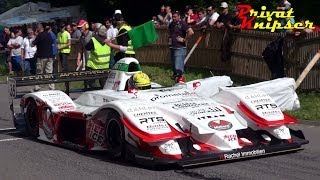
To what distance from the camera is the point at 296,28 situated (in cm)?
1451

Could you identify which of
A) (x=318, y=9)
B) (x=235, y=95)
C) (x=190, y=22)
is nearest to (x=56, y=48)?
(x=190, y=22)

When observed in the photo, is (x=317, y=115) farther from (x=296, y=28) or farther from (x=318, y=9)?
(x=318, y=9)

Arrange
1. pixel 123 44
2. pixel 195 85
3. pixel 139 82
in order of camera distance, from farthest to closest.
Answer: pixel 123 44 < pixel 195 85 < pixel 139 82

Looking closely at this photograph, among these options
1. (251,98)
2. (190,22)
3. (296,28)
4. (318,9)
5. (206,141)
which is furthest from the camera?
(318,9)

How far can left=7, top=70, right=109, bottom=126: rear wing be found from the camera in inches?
A: 426

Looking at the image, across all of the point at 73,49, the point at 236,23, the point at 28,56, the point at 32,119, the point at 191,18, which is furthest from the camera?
the point at 73,49

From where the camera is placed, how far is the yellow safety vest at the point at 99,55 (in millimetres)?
13860

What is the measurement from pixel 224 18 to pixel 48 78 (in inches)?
304

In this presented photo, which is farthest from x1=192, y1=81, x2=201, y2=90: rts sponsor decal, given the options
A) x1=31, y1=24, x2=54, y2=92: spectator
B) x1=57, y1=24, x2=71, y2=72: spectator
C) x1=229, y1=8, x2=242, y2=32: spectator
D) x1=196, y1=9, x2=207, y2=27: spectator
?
x1=57, y1=24, x2=71, y2=72: spectator

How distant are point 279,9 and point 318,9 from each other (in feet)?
26.7

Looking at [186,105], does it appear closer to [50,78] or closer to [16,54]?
[50,78]

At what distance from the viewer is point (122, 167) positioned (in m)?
8.30

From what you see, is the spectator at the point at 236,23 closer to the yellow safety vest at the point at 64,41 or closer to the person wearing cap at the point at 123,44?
the person wearing cap at the point at 123,44

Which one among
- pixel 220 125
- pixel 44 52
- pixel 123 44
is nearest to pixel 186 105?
pixel 220 125
